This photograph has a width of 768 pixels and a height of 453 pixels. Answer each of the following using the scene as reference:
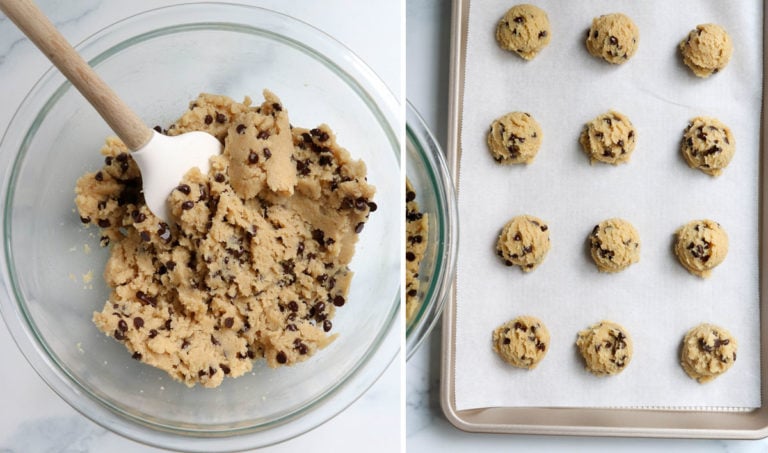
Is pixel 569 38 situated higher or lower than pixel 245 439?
higher

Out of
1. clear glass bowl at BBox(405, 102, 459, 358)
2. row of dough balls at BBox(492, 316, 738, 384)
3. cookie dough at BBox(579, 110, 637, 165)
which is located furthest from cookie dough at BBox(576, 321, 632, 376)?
clear glass bowl at BBox(405, 102, 459, 358)

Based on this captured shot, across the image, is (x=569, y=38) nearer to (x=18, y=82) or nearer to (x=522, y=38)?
(x=522, y=38)

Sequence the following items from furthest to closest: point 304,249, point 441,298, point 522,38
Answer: point 522,38 < point 441,298 < point 304,249

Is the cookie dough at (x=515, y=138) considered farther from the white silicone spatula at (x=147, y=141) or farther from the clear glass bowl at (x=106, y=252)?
the white silicone spatula at (x=147, y=141)

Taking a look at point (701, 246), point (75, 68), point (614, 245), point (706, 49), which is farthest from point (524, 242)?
point (75, 68)

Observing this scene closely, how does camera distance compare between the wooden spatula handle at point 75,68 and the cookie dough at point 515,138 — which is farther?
the cookie dough at point 515,138

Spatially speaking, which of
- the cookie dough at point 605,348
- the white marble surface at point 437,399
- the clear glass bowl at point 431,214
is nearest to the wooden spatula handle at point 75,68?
the clear glass bowl at point 431,214

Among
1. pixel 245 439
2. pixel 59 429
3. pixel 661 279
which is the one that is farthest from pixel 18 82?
pixel 661 279
